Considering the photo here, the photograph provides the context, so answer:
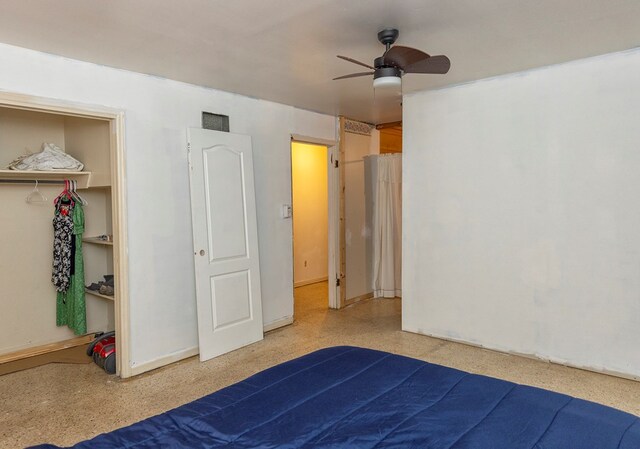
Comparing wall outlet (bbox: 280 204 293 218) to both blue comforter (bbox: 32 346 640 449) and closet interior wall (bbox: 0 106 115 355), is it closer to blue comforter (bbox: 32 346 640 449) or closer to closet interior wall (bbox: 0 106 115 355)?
closet interior wall (bbox: 0 106 115 355)

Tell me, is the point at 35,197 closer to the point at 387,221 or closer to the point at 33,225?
the point at 33,225

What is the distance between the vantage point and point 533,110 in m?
3.54

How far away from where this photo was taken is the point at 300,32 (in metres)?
2.62

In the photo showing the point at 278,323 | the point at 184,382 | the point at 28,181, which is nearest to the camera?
the point at 184,382

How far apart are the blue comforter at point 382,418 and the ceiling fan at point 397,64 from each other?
5.44 ft

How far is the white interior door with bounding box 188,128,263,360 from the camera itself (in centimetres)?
371

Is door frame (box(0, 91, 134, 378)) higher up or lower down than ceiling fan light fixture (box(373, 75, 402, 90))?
lower down

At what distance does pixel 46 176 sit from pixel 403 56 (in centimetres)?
337

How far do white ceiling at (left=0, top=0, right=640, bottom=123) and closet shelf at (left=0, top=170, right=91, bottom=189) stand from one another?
1170 millimetres

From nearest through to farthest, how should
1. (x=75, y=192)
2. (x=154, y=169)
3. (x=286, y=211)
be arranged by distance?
(x=154, y=169), (x=75, y=192), (x=286, y=211)

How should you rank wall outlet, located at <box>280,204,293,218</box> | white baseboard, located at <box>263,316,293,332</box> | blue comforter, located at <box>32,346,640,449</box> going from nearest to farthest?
1. blue comforter, located at <box>32,346,640,449</box>
2. white baseboard, located at <box>263,316,293,332</box>
3. wall outlet, located at <box>280,204,293,218</box>

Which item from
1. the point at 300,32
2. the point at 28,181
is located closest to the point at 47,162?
the point at 28,181

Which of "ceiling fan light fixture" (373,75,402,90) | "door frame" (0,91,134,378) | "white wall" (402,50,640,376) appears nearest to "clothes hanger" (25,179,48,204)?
"door frame" (0,91,134,378)

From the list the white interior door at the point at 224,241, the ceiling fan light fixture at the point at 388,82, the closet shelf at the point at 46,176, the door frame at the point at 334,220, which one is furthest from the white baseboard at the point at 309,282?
the ceiling fan light fixture at the point at 388,82
